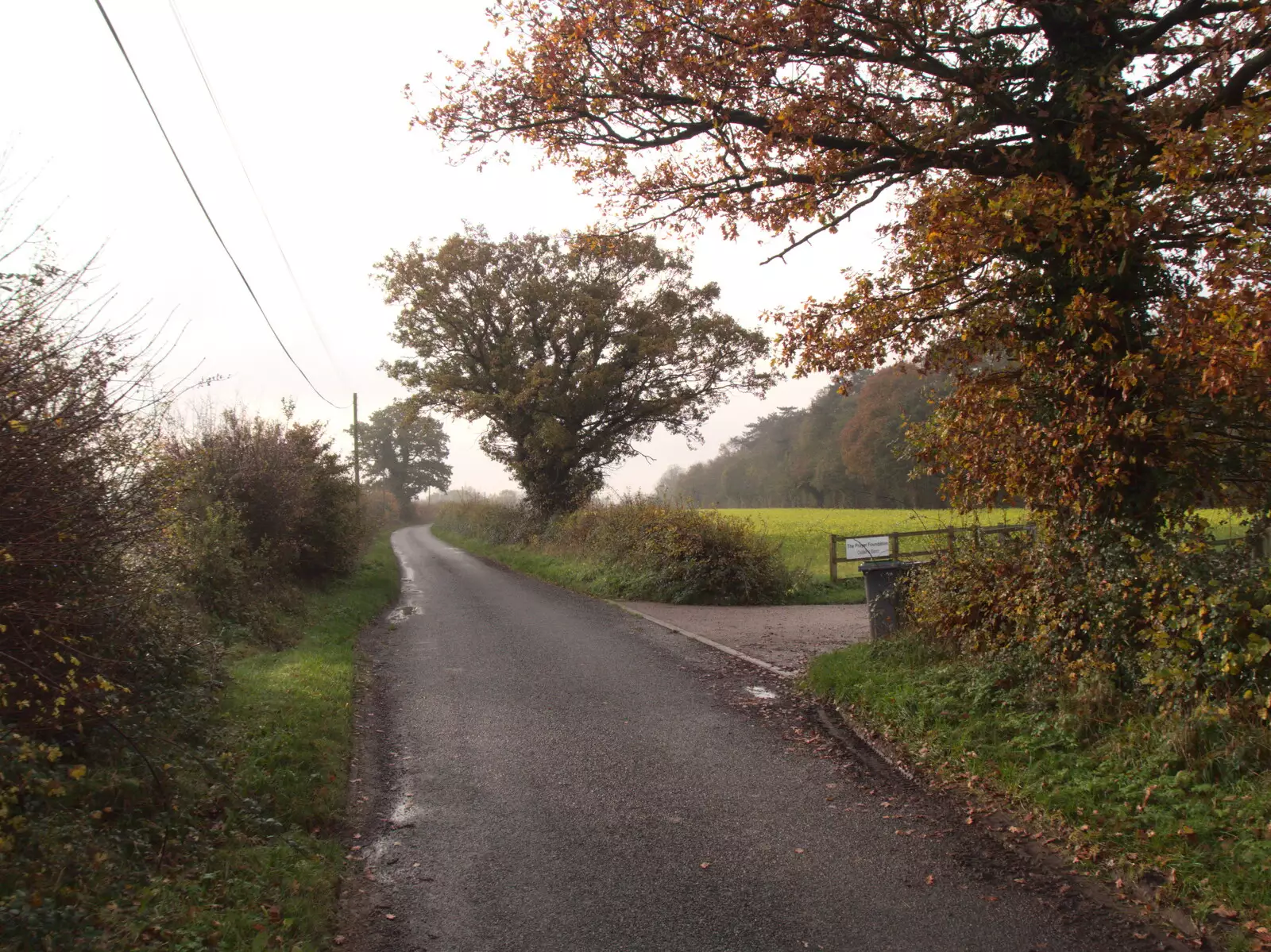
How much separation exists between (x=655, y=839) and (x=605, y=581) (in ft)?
46.4

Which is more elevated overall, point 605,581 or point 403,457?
point 403,457

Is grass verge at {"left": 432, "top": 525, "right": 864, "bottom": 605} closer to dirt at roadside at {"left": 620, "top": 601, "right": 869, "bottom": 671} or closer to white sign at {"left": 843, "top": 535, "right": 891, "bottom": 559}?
dirt at roadside at {"left": 620, "top": 601, "right": 869, "bottom": 671}

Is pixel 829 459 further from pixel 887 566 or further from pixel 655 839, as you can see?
pixel 655 839

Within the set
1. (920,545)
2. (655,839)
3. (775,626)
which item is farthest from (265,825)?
(920,545)

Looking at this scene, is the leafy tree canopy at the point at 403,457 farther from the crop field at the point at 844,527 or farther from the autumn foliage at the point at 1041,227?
the autumn foliage at the point at 1041,227

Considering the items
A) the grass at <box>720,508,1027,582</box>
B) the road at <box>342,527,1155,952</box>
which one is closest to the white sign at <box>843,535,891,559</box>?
the grass at <box>720,508,1027,582</box>

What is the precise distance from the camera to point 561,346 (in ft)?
99.9

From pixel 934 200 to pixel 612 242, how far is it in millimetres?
4314

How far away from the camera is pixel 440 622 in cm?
1565

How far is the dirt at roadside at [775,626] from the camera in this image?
461 inches

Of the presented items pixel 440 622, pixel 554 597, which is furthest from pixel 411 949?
pixel 554 597

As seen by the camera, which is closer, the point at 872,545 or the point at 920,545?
the point at 872,545

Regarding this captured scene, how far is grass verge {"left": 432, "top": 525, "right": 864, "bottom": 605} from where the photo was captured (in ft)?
57.8

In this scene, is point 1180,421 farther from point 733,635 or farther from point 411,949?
point 733,635
